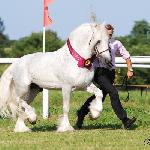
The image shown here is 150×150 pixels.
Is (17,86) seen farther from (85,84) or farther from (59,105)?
(59,105)

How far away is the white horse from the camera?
1098cm

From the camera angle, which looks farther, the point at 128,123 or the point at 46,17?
the point at 46,17

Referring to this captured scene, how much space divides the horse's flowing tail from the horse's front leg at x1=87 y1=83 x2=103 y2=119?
1.44 metres

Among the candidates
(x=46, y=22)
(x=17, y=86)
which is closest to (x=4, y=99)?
(x=17, y=86)

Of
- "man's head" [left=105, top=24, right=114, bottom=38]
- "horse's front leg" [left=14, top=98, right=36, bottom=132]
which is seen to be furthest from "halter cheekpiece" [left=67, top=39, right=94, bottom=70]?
"horse's front leg" [left=14, top=98, right=36, bottom=132]

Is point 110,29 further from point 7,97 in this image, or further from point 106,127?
point 7,97

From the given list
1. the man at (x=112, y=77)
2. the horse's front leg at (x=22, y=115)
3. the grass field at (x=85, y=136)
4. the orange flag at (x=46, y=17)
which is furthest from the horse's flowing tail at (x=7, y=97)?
the orange flag at (x=46, y=17)

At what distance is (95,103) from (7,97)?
1655 millimetres

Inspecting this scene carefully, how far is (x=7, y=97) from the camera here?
11.8 meters

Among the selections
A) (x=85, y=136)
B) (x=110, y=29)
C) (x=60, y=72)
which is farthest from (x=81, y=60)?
(x=85, y=136)

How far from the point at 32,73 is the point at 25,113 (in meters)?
0.70

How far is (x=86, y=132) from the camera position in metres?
11.0

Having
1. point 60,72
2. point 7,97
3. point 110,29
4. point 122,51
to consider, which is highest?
point 110,29

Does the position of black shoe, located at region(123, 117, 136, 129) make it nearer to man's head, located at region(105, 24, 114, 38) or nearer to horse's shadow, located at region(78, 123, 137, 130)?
horse's shadow, located at region(78, 123, 137, 130)
